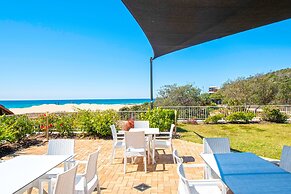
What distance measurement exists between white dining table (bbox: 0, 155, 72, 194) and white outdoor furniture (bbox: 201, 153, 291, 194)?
1611 mm

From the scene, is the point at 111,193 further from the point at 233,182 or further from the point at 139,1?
the point at 139,1

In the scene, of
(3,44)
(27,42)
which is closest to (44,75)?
(3,44)

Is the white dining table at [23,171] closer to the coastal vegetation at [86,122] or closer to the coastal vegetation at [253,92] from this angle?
the coastal vegetation at [86,122]

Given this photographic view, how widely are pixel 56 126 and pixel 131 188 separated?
5.71m

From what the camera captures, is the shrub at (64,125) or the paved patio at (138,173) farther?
the shrub at (64,125)

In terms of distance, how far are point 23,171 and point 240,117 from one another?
11.5 metres

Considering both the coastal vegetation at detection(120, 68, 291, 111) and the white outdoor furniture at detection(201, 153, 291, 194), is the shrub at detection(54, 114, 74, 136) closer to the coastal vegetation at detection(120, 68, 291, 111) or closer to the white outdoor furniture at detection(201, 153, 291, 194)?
the white outdoor furniture at detection(201, 153, 291, 194)

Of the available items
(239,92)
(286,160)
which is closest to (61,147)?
(286,160)

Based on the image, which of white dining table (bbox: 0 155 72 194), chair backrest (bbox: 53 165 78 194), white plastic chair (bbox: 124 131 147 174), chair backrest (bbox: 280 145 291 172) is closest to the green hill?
white plastic chair (bbox: 124 131 147 174)

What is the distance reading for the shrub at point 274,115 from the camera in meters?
12.6

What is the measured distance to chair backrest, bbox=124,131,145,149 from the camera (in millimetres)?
4508

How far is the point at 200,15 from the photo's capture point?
367 cm

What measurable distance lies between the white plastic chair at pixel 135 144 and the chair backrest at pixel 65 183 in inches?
94.4

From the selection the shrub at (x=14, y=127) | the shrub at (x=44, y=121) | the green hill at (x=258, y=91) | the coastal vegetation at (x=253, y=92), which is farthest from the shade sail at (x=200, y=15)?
the green hill at (x=258, y=91)
